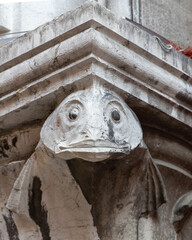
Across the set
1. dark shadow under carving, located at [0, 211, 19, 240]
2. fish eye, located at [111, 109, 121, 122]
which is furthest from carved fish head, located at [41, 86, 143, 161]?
dark shadow under carving, located at [0, 211, 19, 240]

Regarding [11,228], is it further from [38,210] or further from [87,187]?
[87,187]

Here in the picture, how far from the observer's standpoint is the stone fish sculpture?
201 cm

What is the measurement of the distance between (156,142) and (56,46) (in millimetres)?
355

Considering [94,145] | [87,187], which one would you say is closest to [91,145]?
[94,145]

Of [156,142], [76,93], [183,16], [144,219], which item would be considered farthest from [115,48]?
[183,16]

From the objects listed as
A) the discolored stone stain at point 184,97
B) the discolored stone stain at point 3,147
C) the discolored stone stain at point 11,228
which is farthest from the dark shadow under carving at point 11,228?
the discolored stone stain at point 184,97

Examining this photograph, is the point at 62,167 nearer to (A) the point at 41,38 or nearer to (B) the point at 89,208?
(B) the point at 89,208

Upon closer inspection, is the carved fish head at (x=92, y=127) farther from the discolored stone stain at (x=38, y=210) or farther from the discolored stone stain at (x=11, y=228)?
the discolored stone stain at (x=11, y=228)

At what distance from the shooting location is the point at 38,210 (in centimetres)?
213

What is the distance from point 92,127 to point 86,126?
0.05 feet

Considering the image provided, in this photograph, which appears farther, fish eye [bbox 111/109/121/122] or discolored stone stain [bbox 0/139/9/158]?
discolored stone stain [bbox 0/139/9/158]

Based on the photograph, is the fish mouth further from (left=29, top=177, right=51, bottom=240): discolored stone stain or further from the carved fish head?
(left=29, top=177, right=51, bottom=240): discolored stone stain

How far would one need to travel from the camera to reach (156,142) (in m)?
2.18

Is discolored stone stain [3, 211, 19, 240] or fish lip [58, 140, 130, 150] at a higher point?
fish lip [58, 140, 130, 150]
